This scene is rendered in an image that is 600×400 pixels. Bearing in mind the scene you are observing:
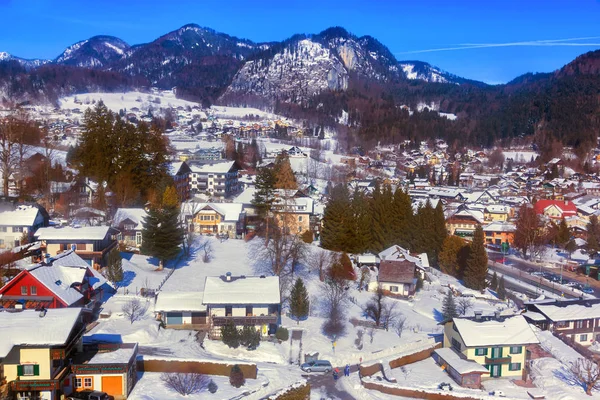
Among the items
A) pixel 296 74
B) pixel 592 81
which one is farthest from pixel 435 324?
pixel 296 74

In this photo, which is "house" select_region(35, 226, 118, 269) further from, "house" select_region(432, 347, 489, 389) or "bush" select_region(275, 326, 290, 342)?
"house" select_region(432, 347, 489, 389)

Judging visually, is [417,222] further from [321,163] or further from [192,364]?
[321,163]

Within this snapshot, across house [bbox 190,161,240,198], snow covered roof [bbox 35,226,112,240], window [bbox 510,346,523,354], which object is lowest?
window [bbox 510,346,523,354]

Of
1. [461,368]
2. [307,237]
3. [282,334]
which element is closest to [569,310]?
[461,368]

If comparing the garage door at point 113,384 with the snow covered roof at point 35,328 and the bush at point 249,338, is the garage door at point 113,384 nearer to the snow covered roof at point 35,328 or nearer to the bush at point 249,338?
the snow covered roof at point 35,328

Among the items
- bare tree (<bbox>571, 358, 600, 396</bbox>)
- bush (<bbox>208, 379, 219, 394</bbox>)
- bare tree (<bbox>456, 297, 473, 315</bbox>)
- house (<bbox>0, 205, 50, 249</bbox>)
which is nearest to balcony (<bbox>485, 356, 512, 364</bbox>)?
bare tree (<bbox>571, 358, 600, 396</bbox>)

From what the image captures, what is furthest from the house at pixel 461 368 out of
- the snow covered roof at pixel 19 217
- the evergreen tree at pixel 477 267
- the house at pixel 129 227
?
the snow covered roof at pixel 19 217
